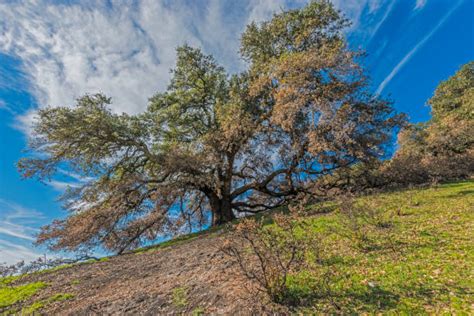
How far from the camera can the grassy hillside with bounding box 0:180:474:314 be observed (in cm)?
417

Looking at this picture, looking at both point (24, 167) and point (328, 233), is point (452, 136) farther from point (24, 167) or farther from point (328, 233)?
point (24, 167)

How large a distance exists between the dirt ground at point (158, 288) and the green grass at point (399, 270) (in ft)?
4.81

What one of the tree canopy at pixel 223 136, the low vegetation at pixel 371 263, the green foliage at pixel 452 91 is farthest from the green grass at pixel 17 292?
the green foliage at pixel 452 91

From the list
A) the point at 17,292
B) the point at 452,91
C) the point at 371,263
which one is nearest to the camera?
the point at 371,263

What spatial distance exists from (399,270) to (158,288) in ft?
18.1

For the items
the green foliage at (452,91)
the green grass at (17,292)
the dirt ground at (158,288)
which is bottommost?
the dirt ground at (158,288)

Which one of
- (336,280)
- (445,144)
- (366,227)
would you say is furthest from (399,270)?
(445,144)

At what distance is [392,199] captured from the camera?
1103 centimetres

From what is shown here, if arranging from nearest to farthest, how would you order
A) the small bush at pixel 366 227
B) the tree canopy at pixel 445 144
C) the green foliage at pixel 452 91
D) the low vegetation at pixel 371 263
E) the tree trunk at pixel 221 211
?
the low vegetation at pixel 371 263
the small bush at pixel 366 227
the tree canopy at pixel 445 144
the tree trunk at pixel 221 211
the green foliage at pixel 452 91

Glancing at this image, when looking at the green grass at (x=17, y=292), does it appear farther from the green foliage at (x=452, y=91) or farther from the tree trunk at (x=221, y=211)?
the green foliage at (x=452, y=91)

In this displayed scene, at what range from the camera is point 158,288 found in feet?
19.4

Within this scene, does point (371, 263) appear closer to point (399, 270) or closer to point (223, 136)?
point (399, 270)

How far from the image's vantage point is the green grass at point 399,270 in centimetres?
396

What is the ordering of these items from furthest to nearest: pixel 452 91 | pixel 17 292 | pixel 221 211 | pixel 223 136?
pixel 452 91
pixel 221 211
pixel 223 136
pixel 17 292
